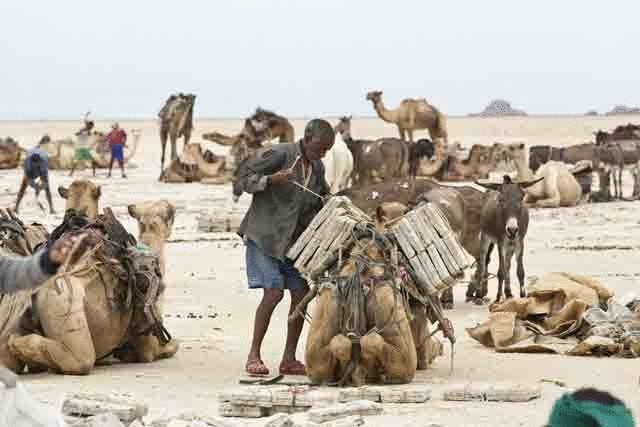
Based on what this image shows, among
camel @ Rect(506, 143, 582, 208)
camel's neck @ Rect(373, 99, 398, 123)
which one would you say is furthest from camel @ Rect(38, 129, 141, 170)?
camel @ Rect(506, 143, 582, 208)

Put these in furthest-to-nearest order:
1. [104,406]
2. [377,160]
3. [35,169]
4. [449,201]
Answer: [377,160] < [35,169] < [449,201] < [104,406]

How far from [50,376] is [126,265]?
1.01 metres

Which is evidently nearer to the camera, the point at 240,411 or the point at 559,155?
the point at 240,411

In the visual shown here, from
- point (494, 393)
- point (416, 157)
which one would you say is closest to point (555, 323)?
point (494, 393)

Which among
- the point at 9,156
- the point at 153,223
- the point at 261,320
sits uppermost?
the point at 153,223

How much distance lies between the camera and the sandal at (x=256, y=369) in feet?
35.5

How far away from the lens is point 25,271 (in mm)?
5492

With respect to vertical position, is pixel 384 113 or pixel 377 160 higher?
pixel 384 113

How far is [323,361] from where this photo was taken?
10.3 meters

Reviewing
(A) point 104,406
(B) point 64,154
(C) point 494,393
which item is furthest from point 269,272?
(B) point 64,154

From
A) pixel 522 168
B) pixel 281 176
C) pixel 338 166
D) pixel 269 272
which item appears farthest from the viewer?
pixel 522 168

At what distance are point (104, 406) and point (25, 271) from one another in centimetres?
334

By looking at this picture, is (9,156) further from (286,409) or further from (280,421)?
(280,421)

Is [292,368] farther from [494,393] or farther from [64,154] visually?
[64,154]
